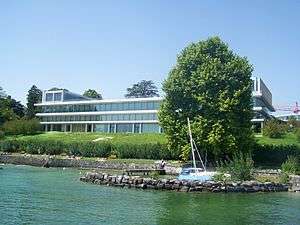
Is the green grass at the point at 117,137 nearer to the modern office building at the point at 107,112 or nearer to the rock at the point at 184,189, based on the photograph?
the modern office building at the point at 107,112

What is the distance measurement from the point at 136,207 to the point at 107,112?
4286 inches

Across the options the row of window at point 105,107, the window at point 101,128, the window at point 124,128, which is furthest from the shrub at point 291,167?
the window at point 101,128

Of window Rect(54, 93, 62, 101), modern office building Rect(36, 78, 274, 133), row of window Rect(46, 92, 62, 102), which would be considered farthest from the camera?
row of window Rect(46, 92, 62, 102)

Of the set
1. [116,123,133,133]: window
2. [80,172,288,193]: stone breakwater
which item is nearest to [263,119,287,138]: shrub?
[116,123,133,133]: window

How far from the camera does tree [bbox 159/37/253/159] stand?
67.1 m

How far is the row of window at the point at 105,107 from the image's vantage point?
433 ft

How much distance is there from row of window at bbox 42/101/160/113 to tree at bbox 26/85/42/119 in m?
5.66

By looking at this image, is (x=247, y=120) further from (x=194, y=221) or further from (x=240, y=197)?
(x=194, y=221)

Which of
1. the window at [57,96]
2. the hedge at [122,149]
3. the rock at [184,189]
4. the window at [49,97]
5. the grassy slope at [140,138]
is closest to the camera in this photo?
the rock at [184,189]

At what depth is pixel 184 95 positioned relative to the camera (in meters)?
69.2

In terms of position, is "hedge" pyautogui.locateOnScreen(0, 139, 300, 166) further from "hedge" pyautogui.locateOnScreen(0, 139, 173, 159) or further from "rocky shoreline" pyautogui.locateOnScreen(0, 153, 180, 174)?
"rocky shoreline" pyautogui.locateOnScreen(0, 153, 180, 174)

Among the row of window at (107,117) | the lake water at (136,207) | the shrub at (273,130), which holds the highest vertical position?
the row of window at (107,117)

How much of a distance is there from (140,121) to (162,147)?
47259 mm

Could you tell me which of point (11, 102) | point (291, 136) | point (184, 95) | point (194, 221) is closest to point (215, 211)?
point (194, 221)
